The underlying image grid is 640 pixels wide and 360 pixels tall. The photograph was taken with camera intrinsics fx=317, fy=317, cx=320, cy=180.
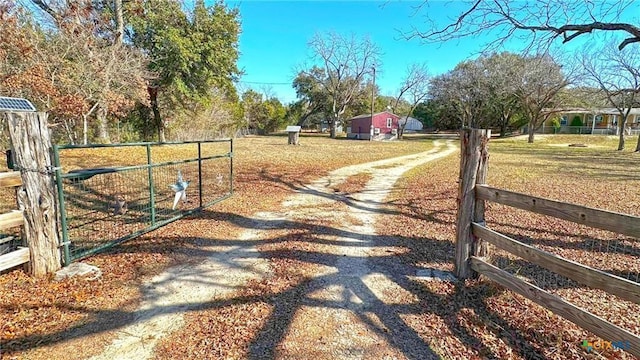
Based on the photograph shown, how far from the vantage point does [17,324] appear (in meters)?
2.43

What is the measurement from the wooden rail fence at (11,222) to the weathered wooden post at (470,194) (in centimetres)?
434

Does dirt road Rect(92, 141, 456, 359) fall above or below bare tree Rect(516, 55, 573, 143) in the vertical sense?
below

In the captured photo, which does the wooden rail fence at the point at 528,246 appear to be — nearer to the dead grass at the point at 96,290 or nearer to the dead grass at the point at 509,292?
the dead grass at the point at 509,292

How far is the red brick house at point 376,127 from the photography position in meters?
37.2

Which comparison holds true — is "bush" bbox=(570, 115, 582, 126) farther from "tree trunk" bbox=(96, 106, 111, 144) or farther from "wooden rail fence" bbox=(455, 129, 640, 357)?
"tree trunk" bbox=(96, 106, 111, 144)

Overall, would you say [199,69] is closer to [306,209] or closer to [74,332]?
[306,209]

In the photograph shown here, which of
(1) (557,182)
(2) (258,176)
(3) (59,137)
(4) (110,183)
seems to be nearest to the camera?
(4) (110,183)

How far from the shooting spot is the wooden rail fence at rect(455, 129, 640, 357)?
2107mm

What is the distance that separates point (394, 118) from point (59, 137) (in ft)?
112

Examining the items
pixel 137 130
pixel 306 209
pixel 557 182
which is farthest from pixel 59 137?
pixel 557 182

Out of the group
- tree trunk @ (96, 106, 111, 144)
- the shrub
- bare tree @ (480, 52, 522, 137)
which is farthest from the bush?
tree trunk @ (96, 106, 111, 144)

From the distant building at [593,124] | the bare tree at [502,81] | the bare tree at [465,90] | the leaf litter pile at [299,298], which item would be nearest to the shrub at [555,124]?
the distant building at [593,124]

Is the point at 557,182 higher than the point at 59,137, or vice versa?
the point at 59,137

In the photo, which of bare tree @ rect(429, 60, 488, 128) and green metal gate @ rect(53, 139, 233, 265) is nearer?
green metal gate @ rect(53, 139, 233, 265)
